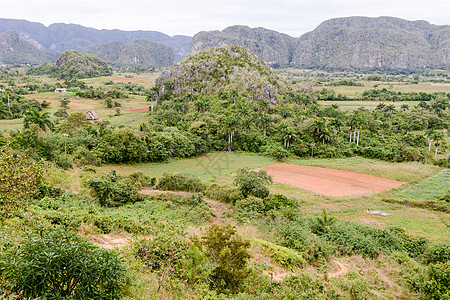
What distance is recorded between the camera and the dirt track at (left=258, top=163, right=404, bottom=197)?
27.4 metres

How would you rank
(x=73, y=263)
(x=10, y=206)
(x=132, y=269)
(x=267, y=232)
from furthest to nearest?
(x=267, y=232) → (x=10, y=206) → (x=132, y=269) → (x=73, y=263)

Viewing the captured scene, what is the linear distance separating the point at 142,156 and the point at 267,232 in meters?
22.5

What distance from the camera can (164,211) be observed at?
17.0 metres

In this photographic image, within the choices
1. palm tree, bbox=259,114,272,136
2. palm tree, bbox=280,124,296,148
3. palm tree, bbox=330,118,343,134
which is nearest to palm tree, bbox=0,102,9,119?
palm tree, bbox=259,114,272,136

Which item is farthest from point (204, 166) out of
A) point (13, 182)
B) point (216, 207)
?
point (13, 182)

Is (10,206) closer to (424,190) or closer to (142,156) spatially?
(142,156)

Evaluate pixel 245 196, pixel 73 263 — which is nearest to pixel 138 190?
pixel 245 196

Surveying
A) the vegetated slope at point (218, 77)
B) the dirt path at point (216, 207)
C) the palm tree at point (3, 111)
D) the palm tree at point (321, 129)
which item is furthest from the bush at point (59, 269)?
the vegetated slope at point (218, 77)

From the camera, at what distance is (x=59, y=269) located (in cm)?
501

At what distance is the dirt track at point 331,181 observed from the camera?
27406mm

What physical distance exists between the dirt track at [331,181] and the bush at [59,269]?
23.4 meters

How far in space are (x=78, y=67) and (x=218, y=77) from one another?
78.5m

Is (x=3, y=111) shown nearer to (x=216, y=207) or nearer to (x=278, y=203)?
(x=216, y=207)

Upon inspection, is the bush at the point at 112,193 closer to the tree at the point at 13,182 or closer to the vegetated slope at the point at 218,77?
the tree at the point at 13,182
